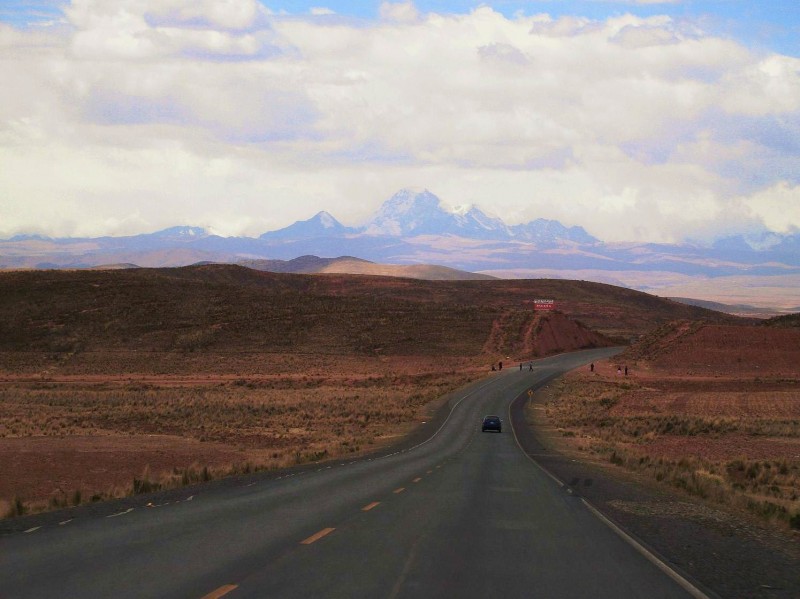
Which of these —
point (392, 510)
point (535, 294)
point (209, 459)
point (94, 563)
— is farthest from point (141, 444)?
point (535, 294)

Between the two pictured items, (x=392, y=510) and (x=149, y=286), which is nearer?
(x=392, y=510)

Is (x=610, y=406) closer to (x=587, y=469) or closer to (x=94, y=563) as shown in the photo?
(x=587, y=469)

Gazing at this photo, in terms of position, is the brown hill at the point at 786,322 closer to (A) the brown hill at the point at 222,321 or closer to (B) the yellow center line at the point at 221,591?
(A) the brown hill at the point at 222,321

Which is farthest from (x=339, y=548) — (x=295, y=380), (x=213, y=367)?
(x=213, y=367)

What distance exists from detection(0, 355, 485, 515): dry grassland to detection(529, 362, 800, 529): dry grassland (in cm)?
1103

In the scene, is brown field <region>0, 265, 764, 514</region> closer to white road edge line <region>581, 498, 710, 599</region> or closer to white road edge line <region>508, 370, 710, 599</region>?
white road edge line <region>508, 370, 710, 599</region>

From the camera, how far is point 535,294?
167 metres

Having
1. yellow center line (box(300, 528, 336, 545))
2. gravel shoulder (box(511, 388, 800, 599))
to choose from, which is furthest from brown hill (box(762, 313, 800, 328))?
yellow center line (box(300, 528, 336, 545))

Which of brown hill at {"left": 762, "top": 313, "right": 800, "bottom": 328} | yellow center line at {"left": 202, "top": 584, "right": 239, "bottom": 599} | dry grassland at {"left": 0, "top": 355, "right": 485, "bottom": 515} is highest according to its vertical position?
brown hill at {"left": 762, "top": 313, "right": 800, "bottom": 328}

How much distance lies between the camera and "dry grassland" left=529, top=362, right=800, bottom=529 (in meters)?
22.0

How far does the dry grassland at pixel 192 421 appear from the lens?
83.0 feet

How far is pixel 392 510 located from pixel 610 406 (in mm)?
44276

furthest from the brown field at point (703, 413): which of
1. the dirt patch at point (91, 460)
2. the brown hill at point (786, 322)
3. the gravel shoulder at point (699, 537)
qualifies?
the dirt patch at point (91, 460)

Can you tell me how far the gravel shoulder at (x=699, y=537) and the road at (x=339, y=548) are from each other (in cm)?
63
